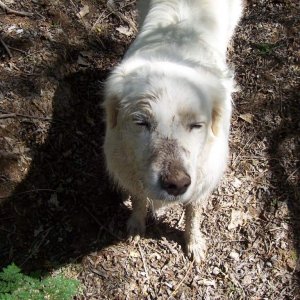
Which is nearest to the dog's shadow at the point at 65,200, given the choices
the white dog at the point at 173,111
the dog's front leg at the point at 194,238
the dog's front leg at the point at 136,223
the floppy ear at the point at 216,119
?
the dog's front leg at the point at 136,223

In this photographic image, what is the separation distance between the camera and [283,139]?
4.75 meters

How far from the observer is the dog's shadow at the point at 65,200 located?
13.0ft

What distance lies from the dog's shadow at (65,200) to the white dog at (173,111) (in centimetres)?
33

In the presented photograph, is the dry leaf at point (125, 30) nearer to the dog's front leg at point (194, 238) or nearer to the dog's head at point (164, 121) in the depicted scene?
the dog's head at point (164, 121)

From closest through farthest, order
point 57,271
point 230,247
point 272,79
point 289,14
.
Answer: point 57,271 < point 230,247 < point 272,79 < point 289,14

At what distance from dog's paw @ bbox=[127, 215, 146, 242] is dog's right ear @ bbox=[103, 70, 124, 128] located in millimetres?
1146

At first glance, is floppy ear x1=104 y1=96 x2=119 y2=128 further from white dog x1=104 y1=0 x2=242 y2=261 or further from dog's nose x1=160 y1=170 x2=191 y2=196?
dog's nose x1=160 y1=170 x2=191 y2=196

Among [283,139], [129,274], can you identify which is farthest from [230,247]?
[283,139]

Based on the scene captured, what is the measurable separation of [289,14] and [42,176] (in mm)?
3548

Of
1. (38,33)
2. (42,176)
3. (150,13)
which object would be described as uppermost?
(150,13)

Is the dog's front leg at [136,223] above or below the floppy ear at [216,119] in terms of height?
below

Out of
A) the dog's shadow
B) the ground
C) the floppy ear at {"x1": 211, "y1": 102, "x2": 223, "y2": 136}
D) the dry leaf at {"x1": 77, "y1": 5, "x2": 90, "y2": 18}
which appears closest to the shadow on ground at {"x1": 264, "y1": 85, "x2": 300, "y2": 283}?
the ground

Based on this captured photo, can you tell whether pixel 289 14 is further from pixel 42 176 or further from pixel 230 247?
pixel 42 176

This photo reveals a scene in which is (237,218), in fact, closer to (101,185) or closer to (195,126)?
(101,185)
